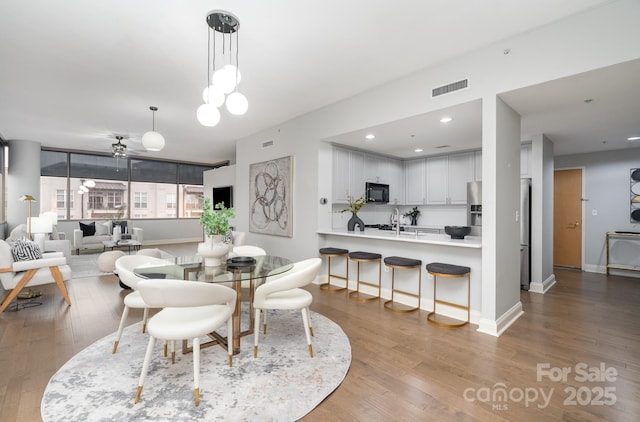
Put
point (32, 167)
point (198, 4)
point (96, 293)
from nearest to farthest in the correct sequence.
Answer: point (198, 4) < point (96, 293) < point (32, 167)

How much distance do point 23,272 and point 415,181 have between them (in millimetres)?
6777

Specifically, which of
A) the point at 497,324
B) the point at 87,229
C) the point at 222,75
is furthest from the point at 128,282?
the point at 87,229

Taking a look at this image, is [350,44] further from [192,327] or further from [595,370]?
[595,370]

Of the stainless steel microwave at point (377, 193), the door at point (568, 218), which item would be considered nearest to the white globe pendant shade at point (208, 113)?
the stainless steel microwave at point (377, 193)

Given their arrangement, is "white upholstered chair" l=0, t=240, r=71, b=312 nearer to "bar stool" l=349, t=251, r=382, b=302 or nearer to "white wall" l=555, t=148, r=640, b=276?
"bar stool" l=349, t=251, r=382, b=302

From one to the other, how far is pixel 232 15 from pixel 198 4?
27cm

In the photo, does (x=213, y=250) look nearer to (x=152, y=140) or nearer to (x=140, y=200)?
(x=152, y=140)

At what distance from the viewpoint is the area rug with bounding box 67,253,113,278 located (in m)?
5.56

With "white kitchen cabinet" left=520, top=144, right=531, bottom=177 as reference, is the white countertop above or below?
below

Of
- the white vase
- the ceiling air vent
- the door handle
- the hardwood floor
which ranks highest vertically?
the ceiling air vent

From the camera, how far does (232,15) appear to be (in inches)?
99.8

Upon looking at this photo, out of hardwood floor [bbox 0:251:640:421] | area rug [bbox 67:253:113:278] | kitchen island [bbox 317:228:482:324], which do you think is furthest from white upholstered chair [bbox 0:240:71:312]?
kitchen island [bbox 317:228:482:324]

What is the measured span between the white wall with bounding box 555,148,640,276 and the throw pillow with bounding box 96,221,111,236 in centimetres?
1164

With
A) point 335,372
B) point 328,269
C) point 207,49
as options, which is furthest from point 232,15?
point 328,269
